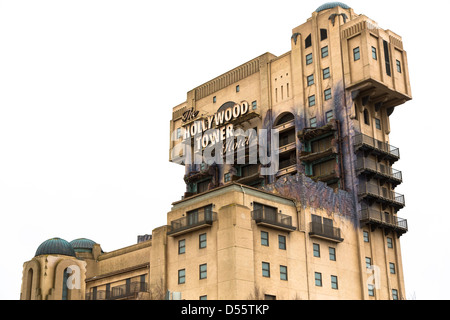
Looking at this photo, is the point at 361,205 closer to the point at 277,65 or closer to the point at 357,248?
the point at 357,248

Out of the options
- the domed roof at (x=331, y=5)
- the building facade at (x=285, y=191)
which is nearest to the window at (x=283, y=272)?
the building facade at (x=285, y=191)

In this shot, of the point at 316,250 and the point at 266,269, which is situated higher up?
the point at 316,250

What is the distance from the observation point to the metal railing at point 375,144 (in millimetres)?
90562

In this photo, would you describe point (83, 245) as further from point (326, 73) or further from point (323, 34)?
point (323, 34)

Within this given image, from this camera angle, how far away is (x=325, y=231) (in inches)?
3248

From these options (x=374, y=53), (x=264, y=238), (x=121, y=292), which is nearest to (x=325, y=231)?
(x=264, y=238)

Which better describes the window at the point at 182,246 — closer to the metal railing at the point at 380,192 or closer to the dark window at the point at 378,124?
the metal railing at the point at 380,192

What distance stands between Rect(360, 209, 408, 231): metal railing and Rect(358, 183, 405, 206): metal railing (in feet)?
6.96

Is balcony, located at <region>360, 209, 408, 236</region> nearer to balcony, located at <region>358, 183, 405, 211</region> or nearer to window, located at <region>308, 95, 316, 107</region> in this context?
balcony, located at <region>358, 183, 405, 211</region>

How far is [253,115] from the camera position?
10319 cm

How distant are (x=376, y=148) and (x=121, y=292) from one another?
38.0 meters

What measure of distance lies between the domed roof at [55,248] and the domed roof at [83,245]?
1398 centimetres

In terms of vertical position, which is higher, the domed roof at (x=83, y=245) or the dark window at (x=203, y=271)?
the domed roof at (x=83, y=245)
